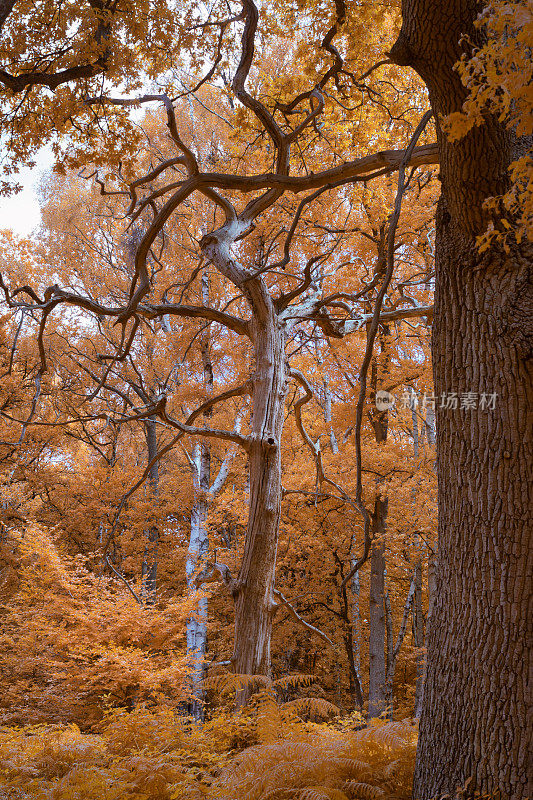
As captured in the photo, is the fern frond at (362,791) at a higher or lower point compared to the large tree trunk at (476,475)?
lower

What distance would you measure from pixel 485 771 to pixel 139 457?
1667cm

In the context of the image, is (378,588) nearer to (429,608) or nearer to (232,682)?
(232,682)

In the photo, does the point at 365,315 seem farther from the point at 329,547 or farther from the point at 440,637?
the point at 329,547

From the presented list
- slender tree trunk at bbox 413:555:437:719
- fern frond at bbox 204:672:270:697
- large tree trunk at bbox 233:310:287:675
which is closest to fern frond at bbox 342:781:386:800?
slender tree trunk at bbox 413:555:437:719

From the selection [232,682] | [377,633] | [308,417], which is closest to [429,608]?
[232,682]

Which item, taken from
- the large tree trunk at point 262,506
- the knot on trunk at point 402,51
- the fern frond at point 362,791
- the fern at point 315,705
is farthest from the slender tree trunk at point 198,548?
Answer: the knot on trunk at point 402,51

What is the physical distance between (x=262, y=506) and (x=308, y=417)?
6846 millimetres

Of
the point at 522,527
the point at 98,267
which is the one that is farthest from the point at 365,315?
the point at 98,267

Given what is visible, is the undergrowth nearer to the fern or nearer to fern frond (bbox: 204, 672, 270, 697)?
the fern

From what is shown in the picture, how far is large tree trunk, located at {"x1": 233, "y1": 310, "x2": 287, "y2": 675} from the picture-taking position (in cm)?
434

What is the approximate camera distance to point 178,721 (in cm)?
422

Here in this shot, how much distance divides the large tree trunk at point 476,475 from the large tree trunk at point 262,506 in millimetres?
2399

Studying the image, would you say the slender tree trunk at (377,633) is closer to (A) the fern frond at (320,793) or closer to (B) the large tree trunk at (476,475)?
(A) the fern frond at (320,793)

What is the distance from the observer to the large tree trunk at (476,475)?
1.85 meters
